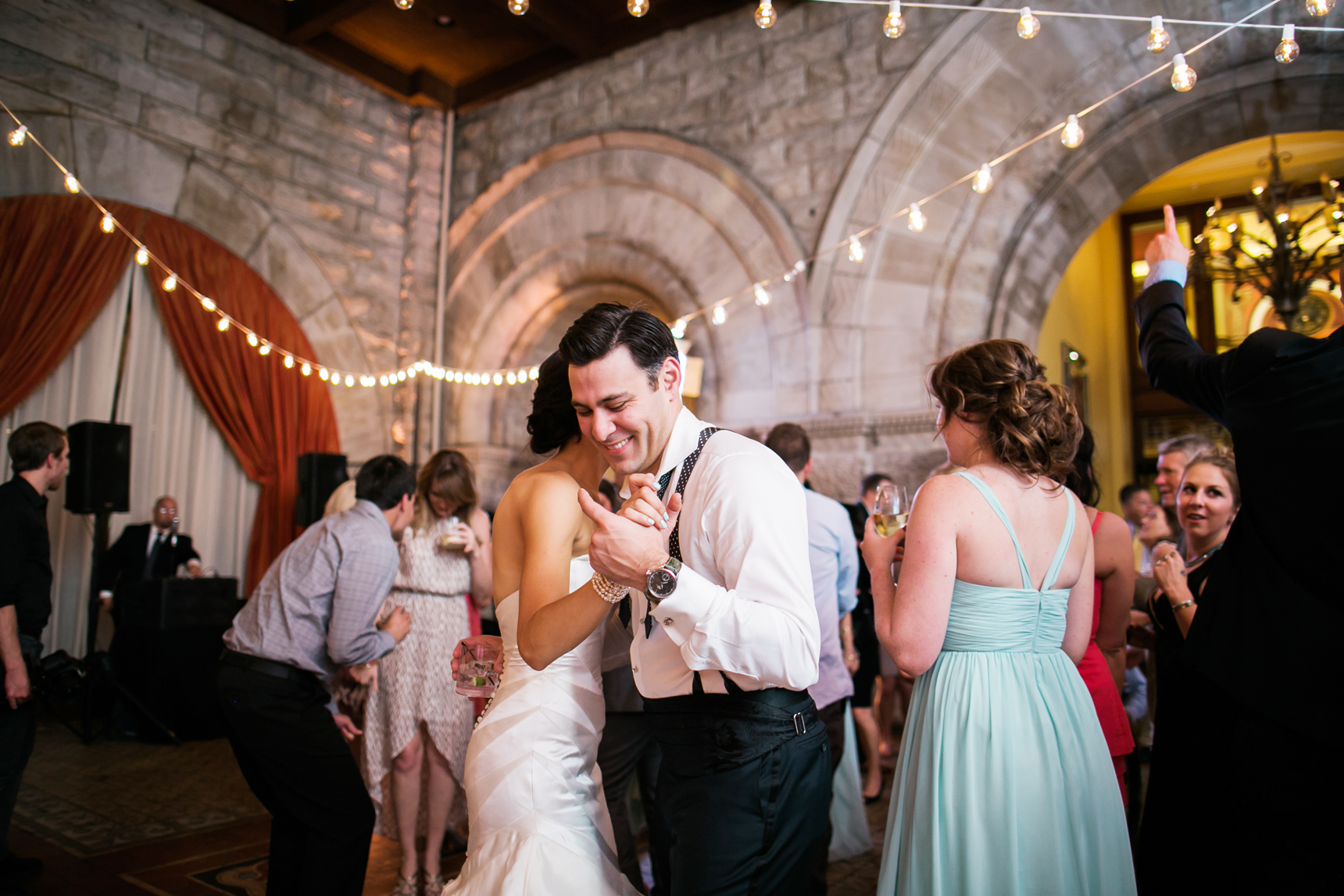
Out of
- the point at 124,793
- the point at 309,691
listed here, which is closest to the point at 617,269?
the point at 124,793

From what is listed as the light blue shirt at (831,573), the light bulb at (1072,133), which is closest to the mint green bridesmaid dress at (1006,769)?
the light blue shirt at (831,573)

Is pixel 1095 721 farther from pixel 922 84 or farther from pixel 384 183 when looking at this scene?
pixel 384 183

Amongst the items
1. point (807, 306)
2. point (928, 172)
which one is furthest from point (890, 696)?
point (928, 172)

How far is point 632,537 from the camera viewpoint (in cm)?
130

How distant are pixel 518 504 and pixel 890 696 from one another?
3789 mm

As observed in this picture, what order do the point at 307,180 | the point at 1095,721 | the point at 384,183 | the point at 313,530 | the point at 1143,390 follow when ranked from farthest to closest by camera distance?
the point at 1143,390, the point at 384,183, the point at 307,180, the point at 313,530, the point at 1095,721

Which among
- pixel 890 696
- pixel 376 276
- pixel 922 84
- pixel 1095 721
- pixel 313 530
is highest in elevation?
pixel 922 84

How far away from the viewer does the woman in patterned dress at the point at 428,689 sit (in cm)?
315

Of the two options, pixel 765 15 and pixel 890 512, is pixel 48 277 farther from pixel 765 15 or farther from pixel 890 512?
pixel 890 512

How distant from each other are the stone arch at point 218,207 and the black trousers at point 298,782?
→ 5.18 m

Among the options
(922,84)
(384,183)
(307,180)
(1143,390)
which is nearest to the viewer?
(922,84)

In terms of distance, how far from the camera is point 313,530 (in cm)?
262

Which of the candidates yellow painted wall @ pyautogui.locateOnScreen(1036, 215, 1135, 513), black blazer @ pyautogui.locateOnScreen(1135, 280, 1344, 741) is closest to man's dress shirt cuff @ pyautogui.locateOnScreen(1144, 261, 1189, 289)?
black blazer @ pyautogui.locateOnScreen(1135, 280, 1344, 741)

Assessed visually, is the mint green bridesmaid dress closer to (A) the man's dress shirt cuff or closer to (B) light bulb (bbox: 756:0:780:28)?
(A) the man's dress shirt cuff
